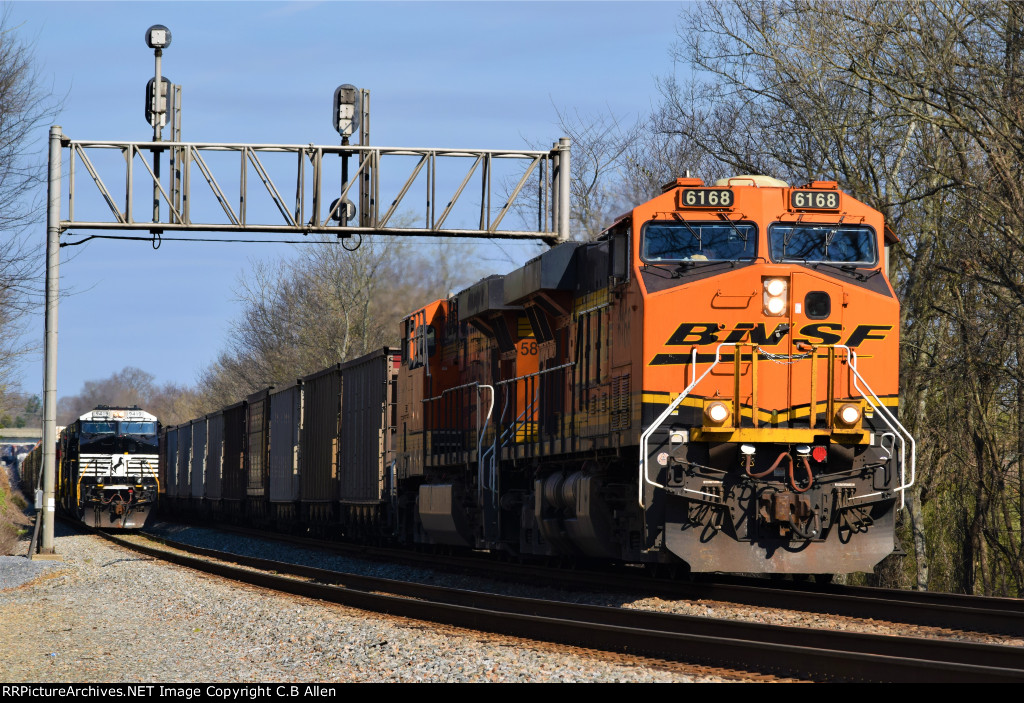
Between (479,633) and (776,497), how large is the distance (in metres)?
3.30

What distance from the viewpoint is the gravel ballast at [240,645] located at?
8797 millimetres

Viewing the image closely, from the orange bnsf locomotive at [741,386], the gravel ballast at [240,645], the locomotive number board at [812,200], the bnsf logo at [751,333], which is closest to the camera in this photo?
the gravel ballast at [240,645]

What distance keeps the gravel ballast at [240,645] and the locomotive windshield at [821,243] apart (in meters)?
5.18

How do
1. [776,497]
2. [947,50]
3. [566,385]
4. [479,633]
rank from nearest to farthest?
[479,633], [776,497], [566,385], [947,50]

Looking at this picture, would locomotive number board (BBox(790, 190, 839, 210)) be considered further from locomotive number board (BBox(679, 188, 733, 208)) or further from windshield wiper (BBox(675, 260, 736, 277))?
windshield wiper (BBox(675, 260, 736, 277))

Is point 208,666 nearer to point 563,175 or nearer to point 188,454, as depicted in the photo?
point 563,175

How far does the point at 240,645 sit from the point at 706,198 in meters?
6.50

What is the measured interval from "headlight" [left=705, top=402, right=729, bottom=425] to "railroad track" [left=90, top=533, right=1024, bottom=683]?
6.83 feet

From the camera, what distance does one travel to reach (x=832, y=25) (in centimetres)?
2158

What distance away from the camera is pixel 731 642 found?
8664mm

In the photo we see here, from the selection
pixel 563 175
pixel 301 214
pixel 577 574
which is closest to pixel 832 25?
pixel 563 175

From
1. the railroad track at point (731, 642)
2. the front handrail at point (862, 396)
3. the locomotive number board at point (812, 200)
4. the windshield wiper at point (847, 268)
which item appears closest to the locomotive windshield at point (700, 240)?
the locomotive number board at point (812, 200)

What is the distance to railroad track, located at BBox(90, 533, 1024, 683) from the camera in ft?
25.1

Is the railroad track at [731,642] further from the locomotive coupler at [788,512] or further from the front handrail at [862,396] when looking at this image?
the locomotive coupler at [788,512]
